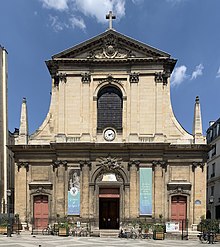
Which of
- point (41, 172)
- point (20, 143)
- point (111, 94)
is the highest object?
point (111, 94)

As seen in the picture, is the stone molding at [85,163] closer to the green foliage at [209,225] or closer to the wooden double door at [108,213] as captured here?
the wooden double door at [108,213]

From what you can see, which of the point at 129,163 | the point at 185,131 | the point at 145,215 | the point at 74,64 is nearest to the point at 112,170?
the point at 129,163

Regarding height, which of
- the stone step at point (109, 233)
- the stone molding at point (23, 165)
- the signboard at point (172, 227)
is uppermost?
the stone molding at point (23, 165)

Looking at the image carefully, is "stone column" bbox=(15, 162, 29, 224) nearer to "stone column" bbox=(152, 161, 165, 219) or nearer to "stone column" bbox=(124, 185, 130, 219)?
"stone column" bbox=(124, 185, 130, 219)

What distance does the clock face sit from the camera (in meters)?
33.4

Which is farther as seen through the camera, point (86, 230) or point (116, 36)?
point (116, 36)

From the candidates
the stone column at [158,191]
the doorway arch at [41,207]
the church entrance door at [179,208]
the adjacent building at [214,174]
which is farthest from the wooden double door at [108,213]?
the adjacent building at [214,174]

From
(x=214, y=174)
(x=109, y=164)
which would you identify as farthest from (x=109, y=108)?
(x=214, y=174)

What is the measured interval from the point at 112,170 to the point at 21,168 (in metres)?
7.17

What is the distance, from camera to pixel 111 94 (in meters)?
34.5

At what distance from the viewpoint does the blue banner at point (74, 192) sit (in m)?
32.4

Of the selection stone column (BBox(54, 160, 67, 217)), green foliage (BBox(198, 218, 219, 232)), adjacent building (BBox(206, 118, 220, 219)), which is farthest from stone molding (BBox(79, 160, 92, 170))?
adjacent building (BBox(206, 118, 220, 219))

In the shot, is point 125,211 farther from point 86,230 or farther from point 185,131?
point 185,131

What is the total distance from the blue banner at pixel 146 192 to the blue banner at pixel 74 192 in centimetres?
482
